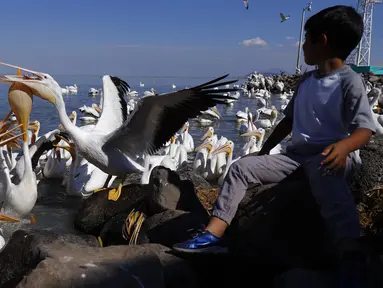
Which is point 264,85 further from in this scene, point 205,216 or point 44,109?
point 205,216

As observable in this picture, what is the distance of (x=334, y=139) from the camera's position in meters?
2.37

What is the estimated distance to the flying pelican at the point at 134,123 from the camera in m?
4.06

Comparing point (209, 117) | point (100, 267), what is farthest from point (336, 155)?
point (209, 117)

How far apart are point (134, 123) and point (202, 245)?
7.15 feet

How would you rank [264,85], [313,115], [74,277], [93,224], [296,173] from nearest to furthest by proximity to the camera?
[74,277] < [313,115] < [296,173] < [93,224] < [264,85]

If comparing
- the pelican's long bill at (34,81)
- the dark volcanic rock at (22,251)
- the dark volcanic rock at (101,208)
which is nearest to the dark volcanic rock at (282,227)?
the dark volcanic rock at (22,251)

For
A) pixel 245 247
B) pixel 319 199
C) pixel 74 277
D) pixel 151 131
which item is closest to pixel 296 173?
pixel 319 199

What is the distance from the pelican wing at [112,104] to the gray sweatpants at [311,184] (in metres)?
2.99

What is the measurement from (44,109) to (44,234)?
51.9 feet

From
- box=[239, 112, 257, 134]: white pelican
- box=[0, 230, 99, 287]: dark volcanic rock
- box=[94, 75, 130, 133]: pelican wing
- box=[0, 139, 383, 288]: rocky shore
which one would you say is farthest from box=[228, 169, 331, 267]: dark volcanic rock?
box=[239, 112, 257, 134]: white pelican

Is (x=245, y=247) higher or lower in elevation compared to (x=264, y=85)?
higher

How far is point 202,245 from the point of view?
2.39 m

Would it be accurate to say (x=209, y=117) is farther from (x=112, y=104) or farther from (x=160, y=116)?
(x=160, y=116)

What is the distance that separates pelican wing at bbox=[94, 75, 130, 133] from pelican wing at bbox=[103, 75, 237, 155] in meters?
0.69
